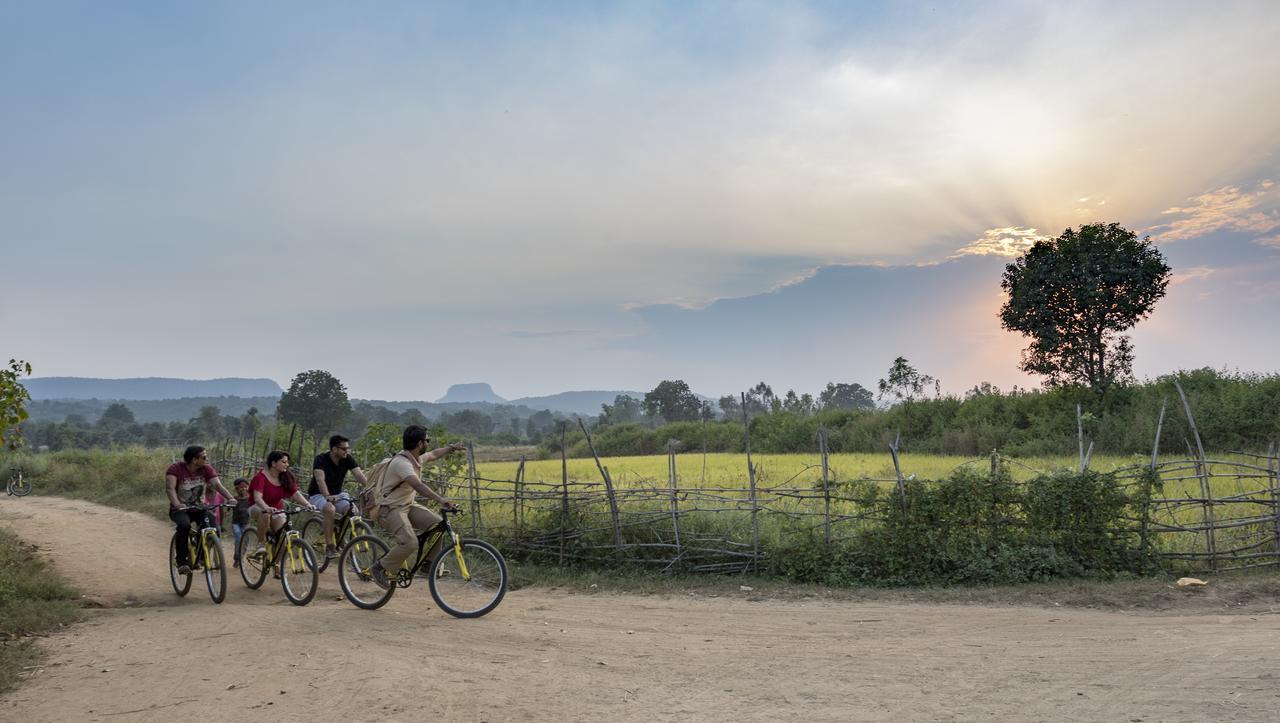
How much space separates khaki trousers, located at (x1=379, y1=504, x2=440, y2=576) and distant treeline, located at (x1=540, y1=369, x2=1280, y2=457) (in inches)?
537

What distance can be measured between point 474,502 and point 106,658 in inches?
220

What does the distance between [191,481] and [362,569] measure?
2314 millimetres

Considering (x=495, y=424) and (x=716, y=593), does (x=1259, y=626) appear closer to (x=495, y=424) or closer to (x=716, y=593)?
(x=716, y=593)

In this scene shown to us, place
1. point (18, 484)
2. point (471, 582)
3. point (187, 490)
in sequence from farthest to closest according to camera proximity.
A: point (18, 484) → point (471, 582) → point (187, 490)

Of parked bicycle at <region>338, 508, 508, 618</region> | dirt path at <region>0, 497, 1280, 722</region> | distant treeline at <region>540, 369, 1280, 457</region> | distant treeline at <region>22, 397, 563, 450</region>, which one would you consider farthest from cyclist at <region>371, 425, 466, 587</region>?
distant treeline at <region>22, 397, 563, 450</region>

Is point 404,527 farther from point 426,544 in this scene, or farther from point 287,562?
point 287,562

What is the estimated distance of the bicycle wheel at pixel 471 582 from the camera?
7.30 m

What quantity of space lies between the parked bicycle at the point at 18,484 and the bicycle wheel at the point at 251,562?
2335 cm

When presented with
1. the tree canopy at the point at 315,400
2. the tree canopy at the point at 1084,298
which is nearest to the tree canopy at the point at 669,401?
the tree canopy at the point at 315,400

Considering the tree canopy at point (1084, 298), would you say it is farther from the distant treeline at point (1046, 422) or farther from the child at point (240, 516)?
the child at point (240, 516)

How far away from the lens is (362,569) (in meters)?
8.05

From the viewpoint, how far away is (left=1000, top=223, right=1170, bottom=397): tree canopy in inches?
1010

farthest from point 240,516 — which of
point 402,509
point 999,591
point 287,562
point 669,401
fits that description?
point 669,401

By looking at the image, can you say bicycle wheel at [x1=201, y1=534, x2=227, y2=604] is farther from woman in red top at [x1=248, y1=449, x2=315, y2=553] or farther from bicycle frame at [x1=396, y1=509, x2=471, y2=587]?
bicycle frame at [x1=396, y1=509, x2=471, y2=587]
